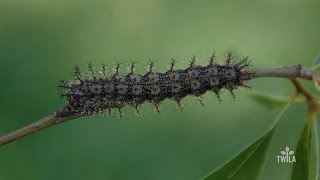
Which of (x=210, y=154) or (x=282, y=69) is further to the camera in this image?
(x=210, y=154)

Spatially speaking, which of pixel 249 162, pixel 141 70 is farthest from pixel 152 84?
pixel 141 70

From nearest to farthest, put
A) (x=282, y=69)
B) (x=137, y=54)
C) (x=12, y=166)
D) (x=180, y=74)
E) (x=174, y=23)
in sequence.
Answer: (x=282, y=69) < (x=180, y=74) < (x=12, y=166) < (x=137, y=54) < (x=174, y=23)

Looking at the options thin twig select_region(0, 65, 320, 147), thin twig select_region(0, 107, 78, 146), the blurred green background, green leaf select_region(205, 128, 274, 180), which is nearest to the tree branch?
thin twig select_region(0, 65, 320, 147)

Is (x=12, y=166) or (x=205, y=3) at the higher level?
(x=205, y=3)

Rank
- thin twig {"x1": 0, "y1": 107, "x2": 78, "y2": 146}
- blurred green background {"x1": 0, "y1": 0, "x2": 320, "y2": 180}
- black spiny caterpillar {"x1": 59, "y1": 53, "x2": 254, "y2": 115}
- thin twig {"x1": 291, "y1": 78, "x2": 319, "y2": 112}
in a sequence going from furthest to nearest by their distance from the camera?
blurred green background {"x1": 0, "y1": 0, "x2": 320, "y2": 180}
black spiny caterpillar {"x1": 59, "y1": 53, "x2": 254, "y2": 115}
thin twig {"x1": 291, "y1": 78, "x2": 319, "y2": 112}
thin twig {"x1": 0, "y1": 107, "x2": 78, "y2": 146}

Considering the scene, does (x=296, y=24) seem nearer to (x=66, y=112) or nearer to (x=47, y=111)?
(x=47, y=111)

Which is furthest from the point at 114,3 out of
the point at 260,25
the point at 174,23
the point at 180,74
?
the point at 180,74

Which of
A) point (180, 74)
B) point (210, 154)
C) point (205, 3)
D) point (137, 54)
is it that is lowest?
point (210, 154)

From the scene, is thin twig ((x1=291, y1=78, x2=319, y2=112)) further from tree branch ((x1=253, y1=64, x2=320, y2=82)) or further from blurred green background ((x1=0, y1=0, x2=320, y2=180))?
blurred green background ((x1=0, y1=0, x2=320, y2=180))
